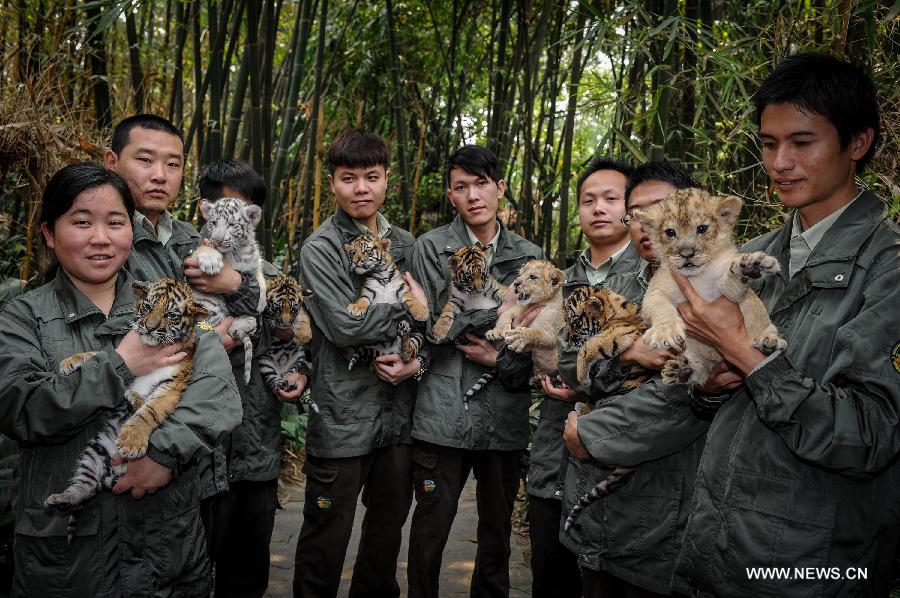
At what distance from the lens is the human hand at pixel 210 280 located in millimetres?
3191

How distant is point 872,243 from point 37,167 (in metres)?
4.57

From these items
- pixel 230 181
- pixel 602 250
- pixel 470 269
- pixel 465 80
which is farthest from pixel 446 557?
pixel 465 80

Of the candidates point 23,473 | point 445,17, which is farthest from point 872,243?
point 445,17

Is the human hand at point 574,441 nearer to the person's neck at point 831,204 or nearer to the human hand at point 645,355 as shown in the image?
the human hand at point 645,355

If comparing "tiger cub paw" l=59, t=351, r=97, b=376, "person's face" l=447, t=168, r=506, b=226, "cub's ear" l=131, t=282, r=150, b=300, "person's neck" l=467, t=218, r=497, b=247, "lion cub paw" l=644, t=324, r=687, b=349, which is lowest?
"tiger cub paw" l=59, t=351, r=97, b=376

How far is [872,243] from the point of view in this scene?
1.95 m

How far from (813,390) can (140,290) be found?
2.19m

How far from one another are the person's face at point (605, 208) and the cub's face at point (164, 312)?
6.01 ft

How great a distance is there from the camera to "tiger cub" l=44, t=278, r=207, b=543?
7.39 ft

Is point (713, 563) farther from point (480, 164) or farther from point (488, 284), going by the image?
point (480, 164)

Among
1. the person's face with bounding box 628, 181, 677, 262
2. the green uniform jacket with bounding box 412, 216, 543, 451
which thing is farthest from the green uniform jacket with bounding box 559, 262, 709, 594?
the green uniform jacket with bounding box 412, 216, 543, 451

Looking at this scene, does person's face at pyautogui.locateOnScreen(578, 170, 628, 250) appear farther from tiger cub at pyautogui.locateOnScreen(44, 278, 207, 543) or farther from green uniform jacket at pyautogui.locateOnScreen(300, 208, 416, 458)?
tiger cub at pyautogui.locateOnScreen(44, 278, 207, 543)

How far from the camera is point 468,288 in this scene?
12.2 feet

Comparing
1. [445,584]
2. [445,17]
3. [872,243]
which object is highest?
[445,17]
